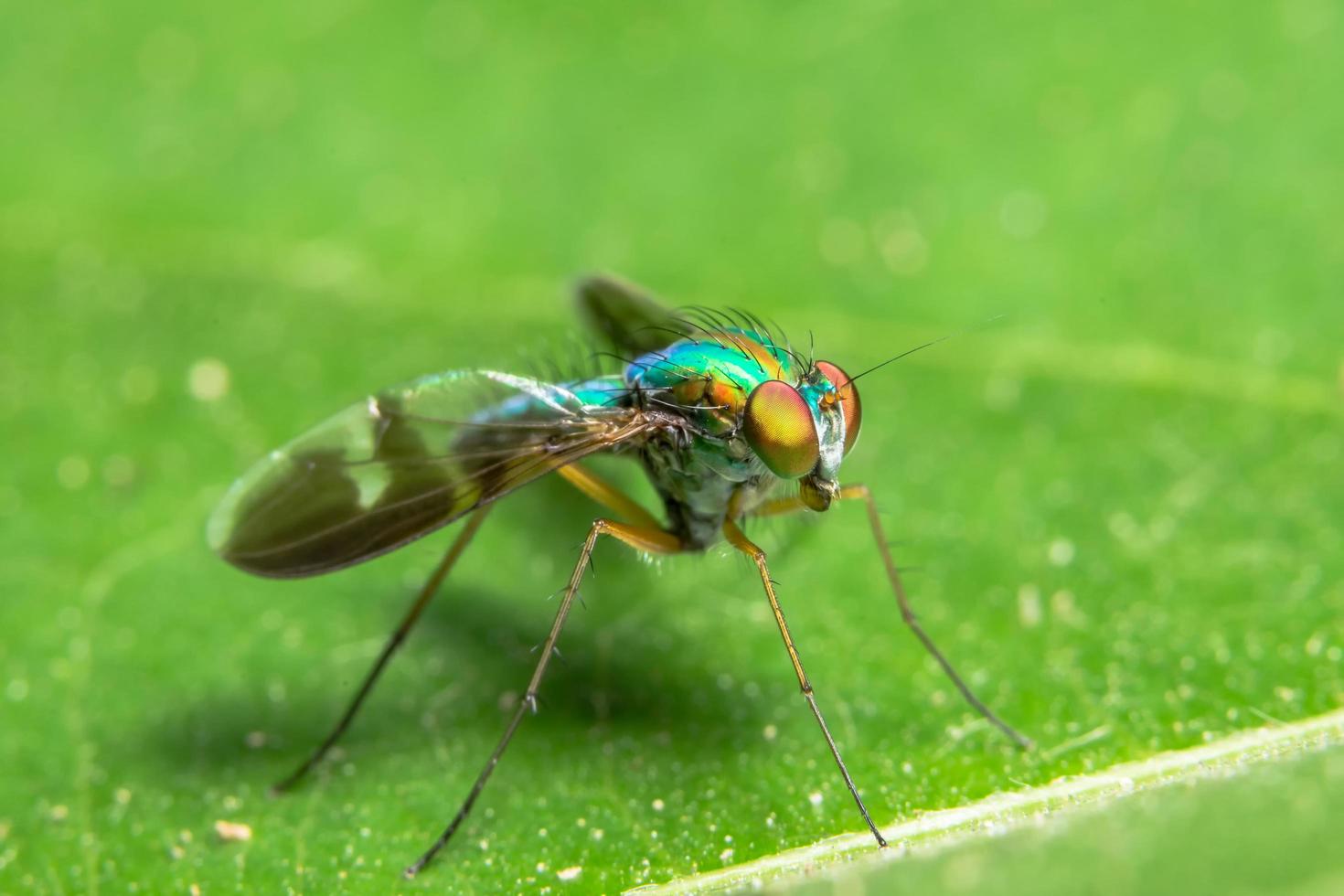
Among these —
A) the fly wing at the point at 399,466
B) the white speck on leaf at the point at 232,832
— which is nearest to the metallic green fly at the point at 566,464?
the fly wing at the point at 399,466

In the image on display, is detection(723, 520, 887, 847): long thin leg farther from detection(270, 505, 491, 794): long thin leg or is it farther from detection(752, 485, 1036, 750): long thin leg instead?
detection(270, 505, 491, 794): long thin leg

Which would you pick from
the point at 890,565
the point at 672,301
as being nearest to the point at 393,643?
the point at 890,565

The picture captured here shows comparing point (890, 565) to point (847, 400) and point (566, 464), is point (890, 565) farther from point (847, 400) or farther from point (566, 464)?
point (566, 464)

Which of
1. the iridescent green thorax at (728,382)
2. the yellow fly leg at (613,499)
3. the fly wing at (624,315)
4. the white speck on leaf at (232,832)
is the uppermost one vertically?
the fly wing at (624,315)

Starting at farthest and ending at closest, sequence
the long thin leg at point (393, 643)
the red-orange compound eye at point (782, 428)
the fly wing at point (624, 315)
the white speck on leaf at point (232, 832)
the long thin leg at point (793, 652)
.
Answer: the fly wing at point (624, 315)
the long thin leg at point (393, 643)
the red-orange compound eye at point (782, 428)
the white speck on leaf at point (232, 832)
the long thin leg at point (793, 652)

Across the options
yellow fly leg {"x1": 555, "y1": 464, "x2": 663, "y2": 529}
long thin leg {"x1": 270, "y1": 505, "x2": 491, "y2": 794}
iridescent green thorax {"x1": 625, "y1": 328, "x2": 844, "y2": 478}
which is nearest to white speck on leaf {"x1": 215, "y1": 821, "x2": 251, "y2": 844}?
long thin leg {"x1": 270, "y1": 505, "x2": 491, "y2": 794}

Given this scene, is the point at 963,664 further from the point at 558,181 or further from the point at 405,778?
the point at 558,181

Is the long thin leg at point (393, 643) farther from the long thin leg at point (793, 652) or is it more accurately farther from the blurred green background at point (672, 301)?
the long thin leg at point (793, 652)
